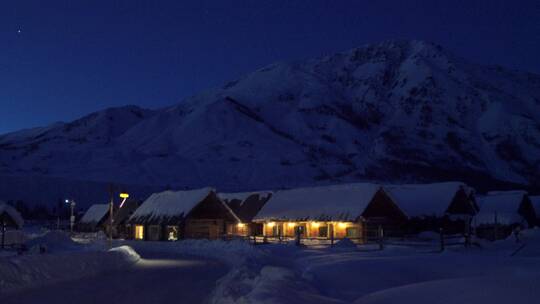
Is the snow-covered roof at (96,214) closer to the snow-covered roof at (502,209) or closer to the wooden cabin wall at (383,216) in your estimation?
the wooden cabin wall at (383,216)

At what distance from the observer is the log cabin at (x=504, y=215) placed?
67.9 meters

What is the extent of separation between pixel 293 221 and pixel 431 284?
4344 centimetres

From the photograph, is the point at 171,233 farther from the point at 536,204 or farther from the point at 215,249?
the point at 536,204

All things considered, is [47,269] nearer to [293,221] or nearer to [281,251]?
[281,251]

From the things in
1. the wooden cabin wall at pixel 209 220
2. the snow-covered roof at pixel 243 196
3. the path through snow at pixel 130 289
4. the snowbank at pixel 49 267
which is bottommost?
the path through snow at pixel 130 289

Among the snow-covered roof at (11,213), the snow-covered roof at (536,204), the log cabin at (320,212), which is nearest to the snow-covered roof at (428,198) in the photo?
the log cabin at (320,212)

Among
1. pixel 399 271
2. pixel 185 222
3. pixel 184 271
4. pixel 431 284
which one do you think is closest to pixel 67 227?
pixel 185 222

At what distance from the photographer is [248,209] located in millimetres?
71625

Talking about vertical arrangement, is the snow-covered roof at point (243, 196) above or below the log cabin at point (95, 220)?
above

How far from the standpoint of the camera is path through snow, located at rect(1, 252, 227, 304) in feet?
55.4

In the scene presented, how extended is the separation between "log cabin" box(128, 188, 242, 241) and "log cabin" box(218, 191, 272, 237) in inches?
115

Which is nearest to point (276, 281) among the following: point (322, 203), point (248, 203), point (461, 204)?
point (322, 203)

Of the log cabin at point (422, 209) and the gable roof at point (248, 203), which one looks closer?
the log cabin at point (422, 209)

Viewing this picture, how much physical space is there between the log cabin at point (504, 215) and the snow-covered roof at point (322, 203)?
17.5 m
